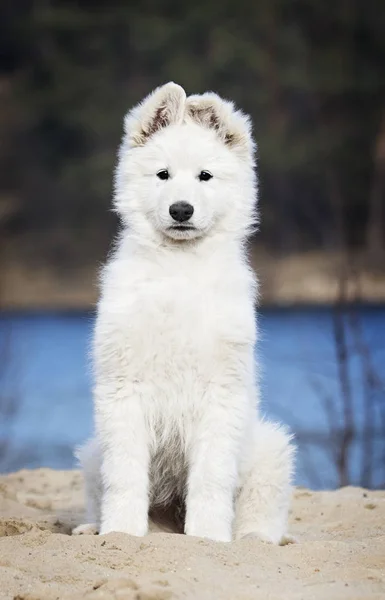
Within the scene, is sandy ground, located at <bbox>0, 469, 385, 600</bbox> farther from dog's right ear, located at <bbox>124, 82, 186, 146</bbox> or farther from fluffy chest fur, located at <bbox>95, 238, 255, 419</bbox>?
dog's right ear, located at <bbox>124, 82, 186, 146</bbox>

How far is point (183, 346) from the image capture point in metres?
4.84

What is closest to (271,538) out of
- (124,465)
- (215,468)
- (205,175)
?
(215,468)

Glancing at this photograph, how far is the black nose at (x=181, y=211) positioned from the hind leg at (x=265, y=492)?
1.24 metres

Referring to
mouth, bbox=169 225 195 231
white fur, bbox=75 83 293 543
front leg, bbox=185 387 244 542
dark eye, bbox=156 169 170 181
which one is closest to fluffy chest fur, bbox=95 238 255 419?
white fur, bbox=75 83 293 543

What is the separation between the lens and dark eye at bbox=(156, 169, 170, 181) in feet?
16.6

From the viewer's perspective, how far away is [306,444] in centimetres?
938

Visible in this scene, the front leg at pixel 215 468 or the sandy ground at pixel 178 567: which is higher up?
the front leg at pixel 215 468

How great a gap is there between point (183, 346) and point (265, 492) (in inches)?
38.1

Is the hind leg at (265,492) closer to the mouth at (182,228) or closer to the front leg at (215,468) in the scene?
the front leg at (215,468)

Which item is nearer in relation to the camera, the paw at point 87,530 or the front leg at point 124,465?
the front leg at point 124,465

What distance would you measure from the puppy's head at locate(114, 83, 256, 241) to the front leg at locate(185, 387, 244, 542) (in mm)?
863

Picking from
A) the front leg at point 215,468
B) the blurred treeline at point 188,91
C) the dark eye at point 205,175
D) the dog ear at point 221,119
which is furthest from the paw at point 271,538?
the blurred treeline at point 188,91

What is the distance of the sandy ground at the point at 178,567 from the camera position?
388 centimetres

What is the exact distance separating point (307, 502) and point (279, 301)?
20.9ft
